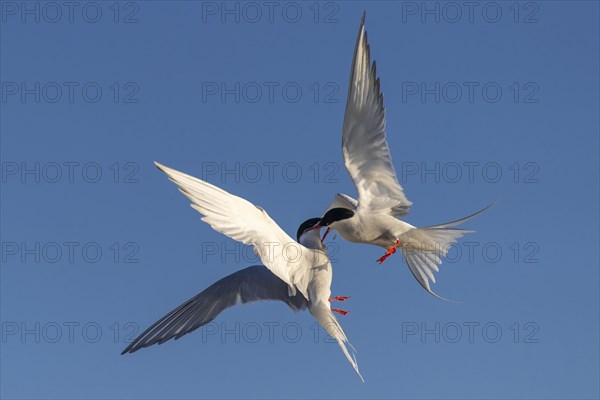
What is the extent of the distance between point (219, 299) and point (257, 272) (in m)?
0.32

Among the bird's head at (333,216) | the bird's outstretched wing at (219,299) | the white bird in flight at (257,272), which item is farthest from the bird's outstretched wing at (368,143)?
the bird's outstretched wing at (219,299)

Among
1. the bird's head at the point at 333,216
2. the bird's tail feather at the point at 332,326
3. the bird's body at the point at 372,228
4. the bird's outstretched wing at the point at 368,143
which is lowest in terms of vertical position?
the bird's tail feather at the point at 332,326

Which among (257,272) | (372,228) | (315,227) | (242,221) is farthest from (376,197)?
(242,221)

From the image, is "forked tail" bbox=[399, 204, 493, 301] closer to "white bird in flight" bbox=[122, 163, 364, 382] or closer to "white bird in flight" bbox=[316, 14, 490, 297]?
"white bird in flight" bbox=[316, 14, 490, 297]

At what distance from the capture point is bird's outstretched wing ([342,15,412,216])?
5.45m

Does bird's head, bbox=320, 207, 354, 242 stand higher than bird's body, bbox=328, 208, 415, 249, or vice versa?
bird's head, bbox=320, 207, 354, 242

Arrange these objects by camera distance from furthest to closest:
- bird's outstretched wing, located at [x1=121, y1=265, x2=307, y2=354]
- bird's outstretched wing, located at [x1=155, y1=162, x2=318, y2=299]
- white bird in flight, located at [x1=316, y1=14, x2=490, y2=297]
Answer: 1. bird's outstretched wing, located at [x1=121, y1=265, x2=307, y2=354]
2. white bird in flight, located at [x1=316, y1=14, x2=490, y2=297]
3. bird's outstretched wing, located at [x1=155, y1=162, x2=318, y2=299]

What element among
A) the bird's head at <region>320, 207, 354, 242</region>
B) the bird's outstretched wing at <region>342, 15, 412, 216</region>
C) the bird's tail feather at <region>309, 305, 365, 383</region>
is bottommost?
the bird's tail feather at <region>309, 305, 365, 383</region>

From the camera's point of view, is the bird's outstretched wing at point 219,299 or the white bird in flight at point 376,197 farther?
the bird's outstretched wing at point 219,299

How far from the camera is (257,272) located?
5961 millimetres

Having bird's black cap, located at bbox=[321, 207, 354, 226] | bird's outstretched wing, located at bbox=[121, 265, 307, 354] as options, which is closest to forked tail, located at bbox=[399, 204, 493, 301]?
bird's black cap, located at bbox=[321, 207, 354, 226]

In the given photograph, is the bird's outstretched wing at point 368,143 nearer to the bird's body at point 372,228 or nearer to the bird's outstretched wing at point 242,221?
the bird's body at point 372,228

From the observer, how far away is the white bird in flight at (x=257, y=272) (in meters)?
4.40

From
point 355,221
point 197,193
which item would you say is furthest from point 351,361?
point 197,193
